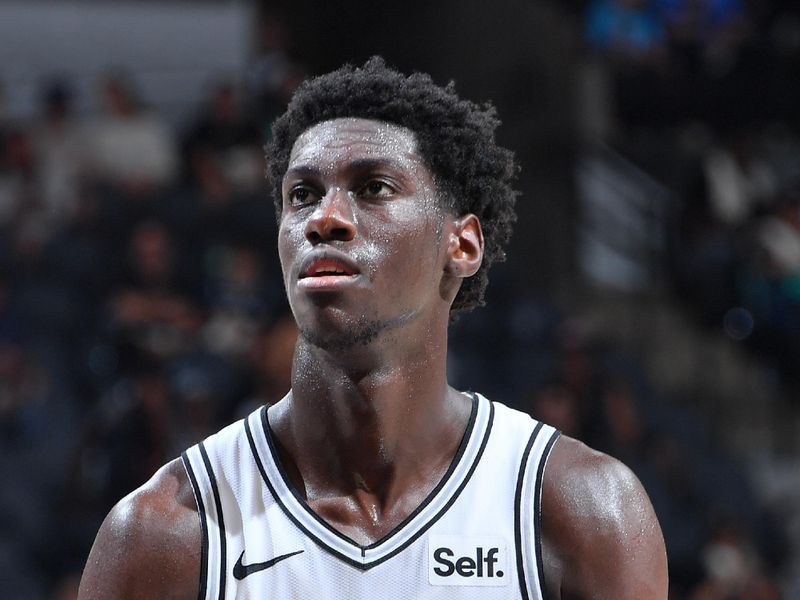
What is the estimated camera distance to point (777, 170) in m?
10.6

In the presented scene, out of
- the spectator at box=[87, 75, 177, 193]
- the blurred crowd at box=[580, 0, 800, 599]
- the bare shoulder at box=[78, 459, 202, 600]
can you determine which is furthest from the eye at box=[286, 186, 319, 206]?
the spectator at box=[87, 75, 177, 193]

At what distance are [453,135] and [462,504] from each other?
71 cm

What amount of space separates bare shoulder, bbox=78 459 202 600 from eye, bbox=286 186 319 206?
1.98ft

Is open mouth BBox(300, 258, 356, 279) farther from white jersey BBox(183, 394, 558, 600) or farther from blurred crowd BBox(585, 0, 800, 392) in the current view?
blurred crowd BBox(585, 0, 800, 392)

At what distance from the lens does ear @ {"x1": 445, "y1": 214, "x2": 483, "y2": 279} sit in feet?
8.89

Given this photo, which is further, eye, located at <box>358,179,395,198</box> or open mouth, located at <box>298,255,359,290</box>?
eye, located at <box>358,179,395,198</box>

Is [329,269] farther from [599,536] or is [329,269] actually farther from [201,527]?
[599,536]

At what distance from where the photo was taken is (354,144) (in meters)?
2.61

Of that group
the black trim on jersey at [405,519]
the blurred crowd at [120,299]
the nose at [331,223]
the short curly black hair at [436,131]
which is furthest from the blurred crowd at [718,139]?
the nose at [331,223]

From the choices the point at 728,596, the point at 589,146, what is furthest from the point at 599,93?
the point at 728,596

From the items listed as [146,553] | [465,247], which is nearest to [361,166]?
[465,247]

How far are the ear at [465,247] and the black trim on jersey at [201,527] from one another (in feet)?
2.04

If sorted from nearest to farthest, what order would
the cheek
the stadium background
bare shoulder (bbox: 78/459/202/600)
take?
bare shoulder (bbox: 78/459/202/600)
the cheek
the stadium background

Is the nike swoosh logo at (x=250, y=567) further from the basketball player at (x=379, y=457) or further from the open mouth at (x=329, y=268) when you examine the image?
the open mouth at (x=329, y=268)
